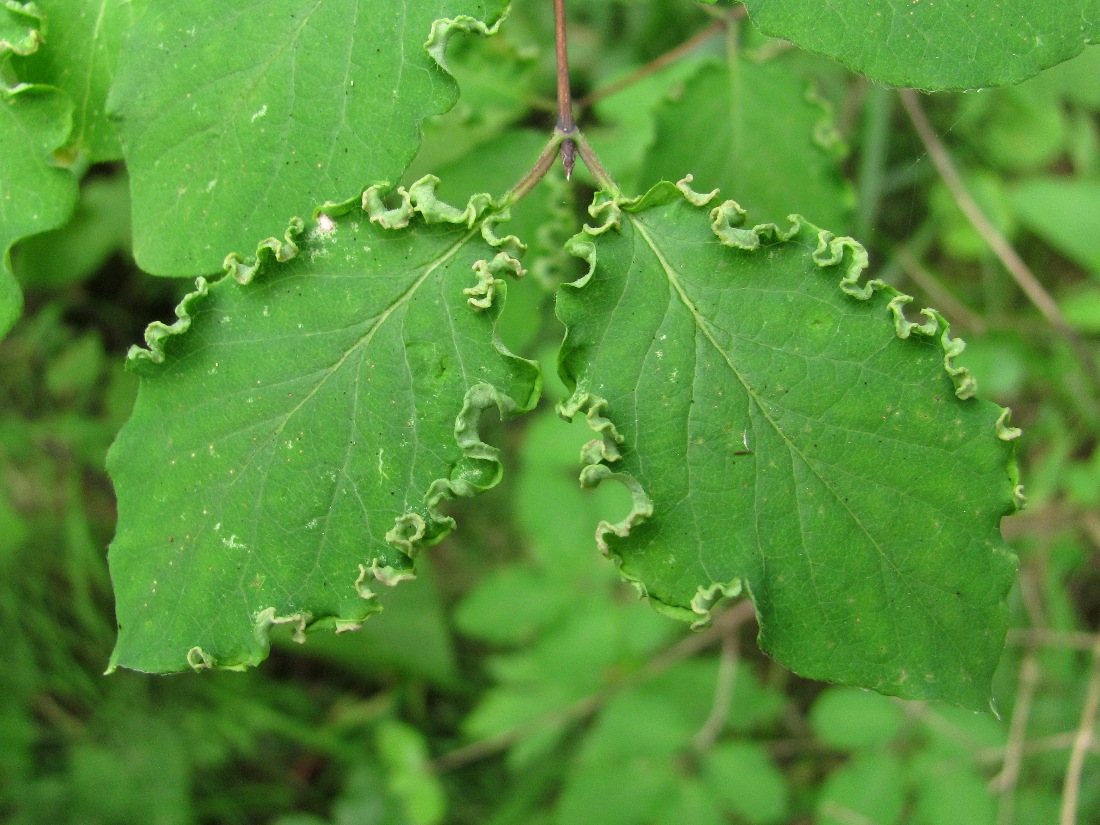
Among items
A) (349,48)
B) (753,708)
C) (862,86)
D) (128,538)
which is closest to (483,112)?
(349,48)

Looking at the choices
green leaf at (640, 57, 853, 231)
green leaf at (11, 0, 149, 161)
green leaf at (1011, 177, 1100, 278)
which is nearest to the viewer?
green leaf at (11, 0, 149, 161)

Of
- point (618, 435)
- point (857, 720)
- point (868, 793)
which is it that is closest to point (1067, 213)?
point (857, 720)

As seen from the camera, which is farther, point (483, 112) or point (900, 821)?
point (900, 821)

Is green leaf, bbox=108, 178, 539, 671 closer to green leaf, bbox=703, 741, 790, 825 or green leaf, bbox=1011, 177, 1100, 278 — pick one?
green leaf, bbox=703, 741, 790, 825

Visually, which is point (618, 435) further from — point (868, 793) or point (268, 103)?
point (868, 793)

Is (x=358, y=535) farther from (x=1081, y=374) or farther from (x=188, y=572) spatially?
(x=1081, y=374)

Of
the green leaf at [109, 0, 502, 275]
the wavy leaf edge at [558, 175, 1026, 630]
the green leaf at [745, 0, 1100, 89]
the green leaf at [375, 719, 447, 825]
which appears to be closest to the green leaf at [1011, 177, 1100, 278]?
the green leaf at [745, 0, 1100, 89]
